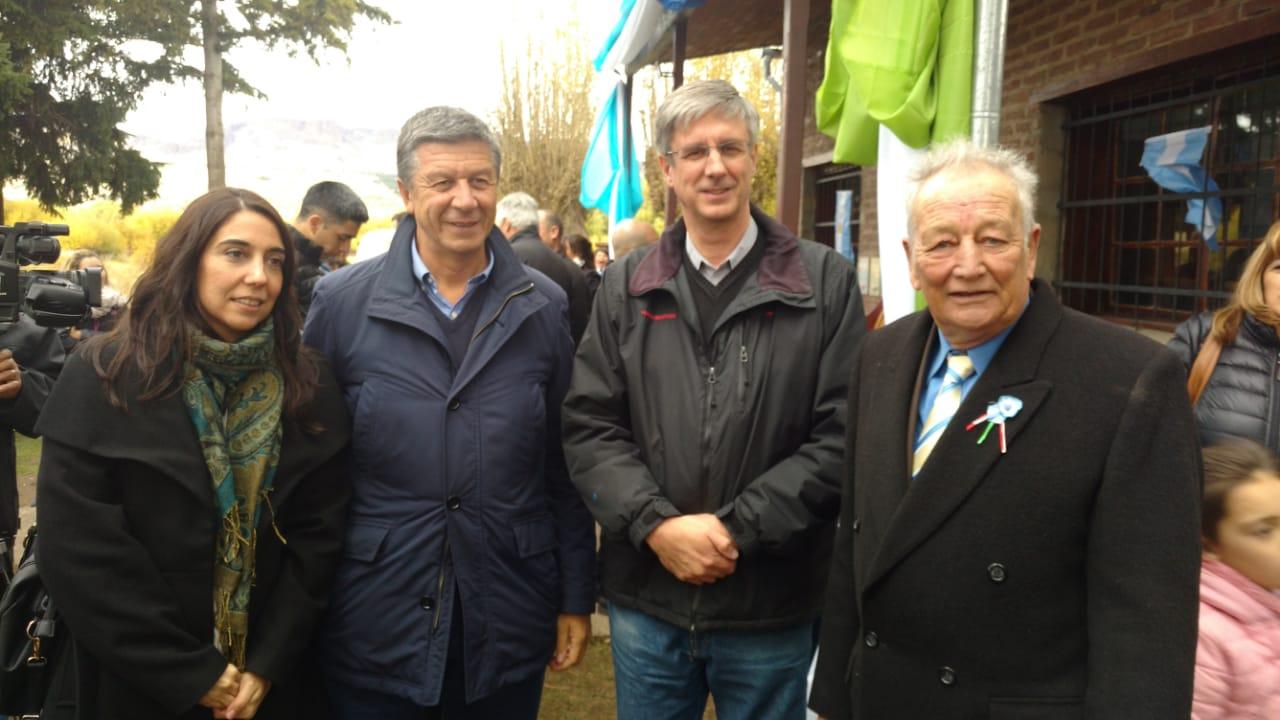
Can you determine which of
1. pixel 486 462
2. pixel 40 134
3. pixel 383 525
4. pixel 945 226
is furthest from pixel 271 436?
pixel 40 134

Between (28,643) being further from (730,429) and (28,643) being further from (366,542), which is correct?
(730,429)

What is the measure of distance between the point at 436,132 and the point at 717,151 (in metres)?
0.72

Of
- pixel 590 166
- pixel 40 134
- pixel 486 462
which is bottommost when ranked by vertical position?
pixel 486 462

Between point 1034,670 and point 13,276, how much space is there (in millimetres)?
3328

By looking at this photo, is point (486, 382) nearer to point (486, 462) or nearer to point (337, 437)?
point (486, 462)

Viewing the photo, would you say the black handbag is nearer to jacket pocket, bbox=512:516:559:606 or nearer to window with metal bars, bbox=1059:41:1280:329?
jacket pocket, bbox=512:516:559:606

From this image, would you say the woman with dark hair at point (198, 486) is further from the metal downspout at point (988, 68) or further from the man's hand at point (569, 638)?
the metal downspout at point (988, 68)

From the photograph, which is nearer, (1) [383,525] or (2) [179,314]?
(2) [179,314]

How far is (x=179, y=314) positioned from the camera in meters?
2.17

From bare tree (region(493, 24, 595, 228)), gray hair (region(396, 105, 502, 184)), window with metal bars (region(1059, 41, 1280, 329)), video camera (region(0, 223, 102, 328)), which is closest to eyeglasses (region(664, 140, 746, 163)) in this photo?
gray hair (region(396, 105, 502, 184))

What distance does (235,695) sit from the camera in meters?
2.19

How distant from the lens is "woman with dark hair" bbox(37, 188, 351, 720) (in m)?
2.04

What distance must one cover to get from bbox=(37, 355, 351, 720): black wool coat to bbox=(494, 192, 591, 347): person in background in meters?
3.62

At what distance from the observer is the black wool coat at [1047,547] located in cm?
155
